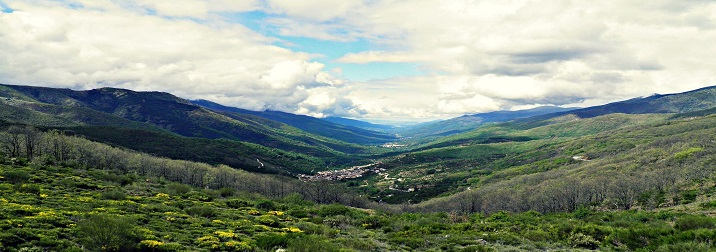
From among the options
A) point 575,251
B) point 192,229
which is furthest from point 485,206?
point 192,229

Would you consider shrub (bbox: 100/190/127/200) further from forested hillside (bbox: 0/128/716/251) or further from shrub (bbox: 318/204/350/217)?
shrub (bbox: 318/204/350/217)

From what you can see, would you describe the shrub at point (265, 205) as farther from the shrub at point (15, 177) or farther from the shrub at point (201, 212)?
the shrub at point (15, 177)

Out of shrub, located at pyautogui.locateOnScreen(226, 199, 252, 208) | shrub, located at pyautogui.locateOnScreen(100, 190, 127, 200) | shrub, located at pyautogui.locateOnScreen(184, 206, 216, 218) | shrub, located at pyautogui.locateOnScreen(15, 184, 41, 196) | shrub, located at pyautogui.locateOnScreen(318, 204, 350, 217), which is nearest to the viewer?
→ shrub, located at pyautogui.locateOnScreen(15, 184, 41, 196)

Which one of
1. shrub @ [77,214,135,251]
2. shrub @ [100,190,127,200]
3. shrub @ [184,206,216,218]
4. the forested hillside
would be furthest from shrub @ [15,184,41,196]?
shrub @ [77,214,135,251]

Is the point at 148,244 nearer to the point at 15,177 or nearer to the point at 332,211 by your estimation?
the point at 332,211

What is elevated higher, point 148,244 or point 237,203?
point 148,244

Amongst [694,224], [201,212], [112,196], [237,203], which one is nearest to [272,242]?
[201,212]

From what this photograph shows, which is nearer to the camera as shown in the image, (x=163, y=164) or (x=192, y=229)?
(x=192, y=229)

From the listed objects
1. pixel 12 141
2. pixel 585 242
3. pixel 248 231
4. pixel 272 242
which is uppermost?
pixel 12 141

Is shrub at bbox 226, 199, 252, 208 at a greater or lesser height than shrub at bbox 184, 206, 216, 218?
lesser

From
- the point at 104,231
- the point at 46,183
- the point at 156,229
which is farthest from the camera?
the point at 46,183

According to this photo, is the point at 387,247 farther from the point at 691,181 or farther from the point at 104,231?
the point at 691,181
